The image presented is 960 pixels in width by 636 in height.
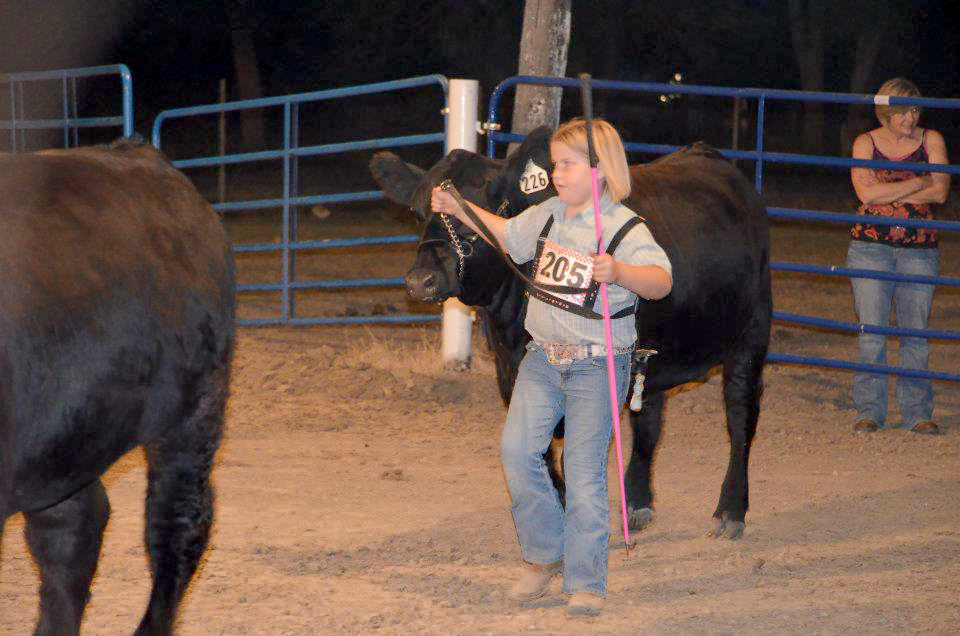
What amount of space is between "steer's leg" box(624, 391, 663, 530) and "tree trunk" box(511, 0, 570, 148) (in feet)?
12.6

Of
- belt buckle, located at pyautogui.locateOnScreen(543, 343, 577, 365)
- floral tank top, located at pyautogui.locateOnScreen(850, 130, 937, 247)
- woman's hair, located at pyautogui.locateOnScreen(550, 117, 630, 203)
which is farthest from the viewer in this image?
floral tank top, located at pyautogui.locateOnScreen(850, 130, 937, 247)

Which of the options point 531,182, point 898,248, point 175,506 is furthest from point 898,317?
point 175,506

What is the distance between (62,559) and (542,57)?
6195 millimetres

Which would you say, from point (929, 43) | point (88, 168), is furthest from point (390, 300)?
point (929, 43)

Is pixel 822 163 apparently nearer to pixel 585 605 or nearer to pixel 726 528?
pixel 726 528

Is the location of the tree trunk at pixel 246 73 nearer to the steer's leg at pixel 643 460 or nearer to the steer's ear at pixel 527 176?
the steer's leg at pixel 643 460

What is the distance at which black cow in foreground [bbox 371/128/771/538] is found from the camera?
4.82 metres

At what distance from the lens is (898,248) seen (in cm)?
778

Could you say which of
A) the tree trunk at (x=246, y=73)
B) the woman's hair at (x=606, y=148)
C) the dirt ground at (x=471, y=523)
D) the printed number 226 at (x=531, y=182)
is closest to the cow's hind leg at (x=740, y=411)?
the dirt ground at (x=471, y=523)

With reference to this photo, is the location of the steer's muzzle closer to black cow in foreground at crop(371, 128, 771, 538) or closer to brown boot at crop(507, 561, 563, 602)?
black cow in foreground at crop(371, 128, 771, 538)

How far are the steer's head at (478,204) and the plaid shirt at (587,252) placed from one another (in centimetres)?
38

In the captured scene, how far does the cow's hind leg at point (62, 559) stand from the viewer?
12.6 ft

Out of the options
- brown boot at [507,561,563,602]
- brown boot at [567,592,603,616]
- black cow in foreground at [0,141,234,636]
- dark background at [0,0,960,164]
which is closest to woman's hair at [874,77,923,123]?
brown boot at [507,561,563,602]

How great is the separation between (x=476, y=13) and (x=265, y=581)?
705 inches
